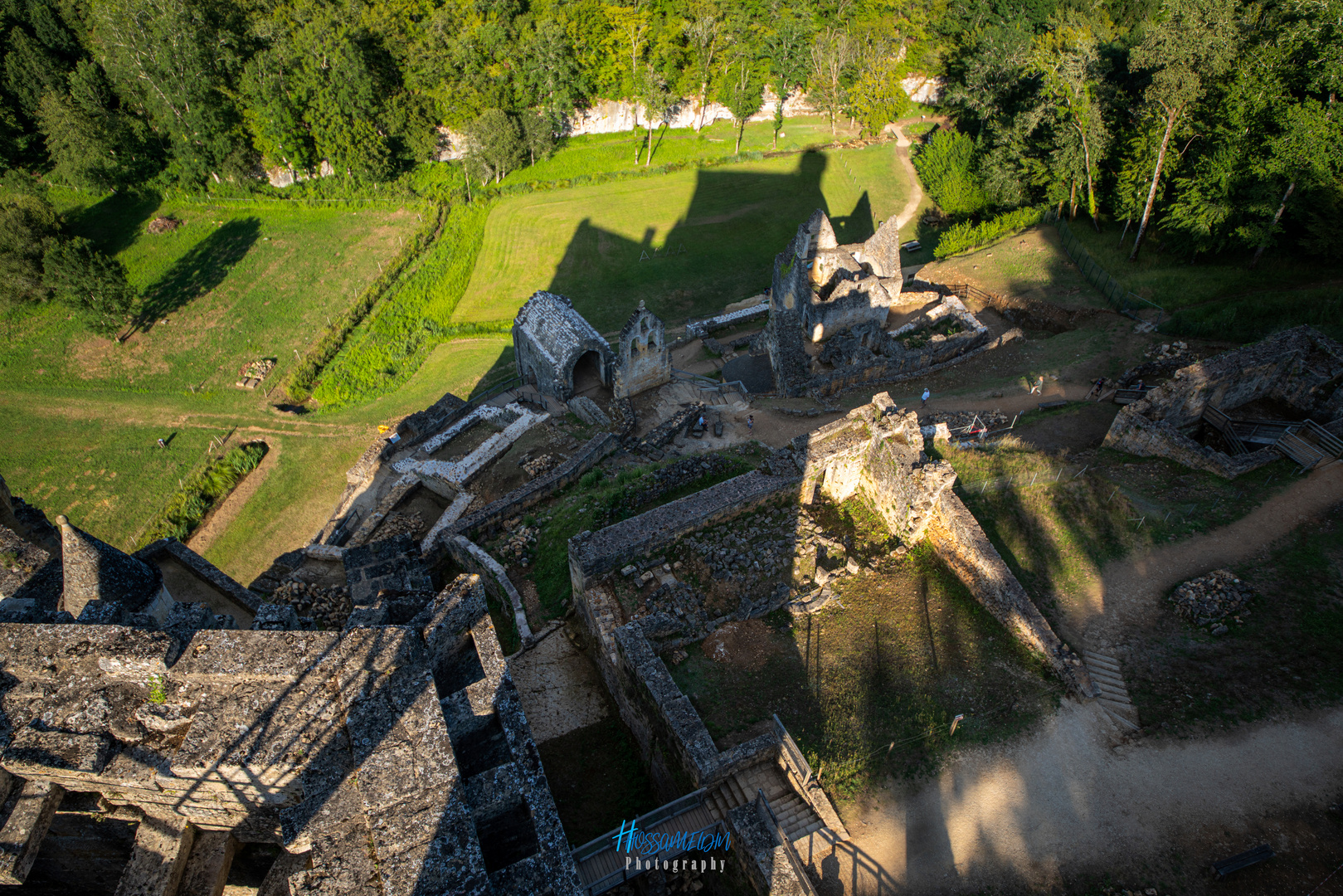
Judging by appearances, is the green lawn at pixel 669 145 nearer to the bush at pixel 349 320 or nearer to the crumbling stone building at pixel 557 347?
the bush at pixel 349 320

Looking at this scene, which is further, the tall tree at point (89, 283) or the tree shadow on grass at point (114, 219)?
the tree shadow on grass at point (114, 219)

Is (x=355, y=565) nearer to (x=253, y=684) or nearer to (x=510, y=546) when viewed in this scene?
(x=510, y=546)

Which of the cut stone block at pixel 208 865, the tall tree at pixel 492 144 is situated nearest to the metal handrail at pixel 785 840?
the cut stone block at pixel 208 865

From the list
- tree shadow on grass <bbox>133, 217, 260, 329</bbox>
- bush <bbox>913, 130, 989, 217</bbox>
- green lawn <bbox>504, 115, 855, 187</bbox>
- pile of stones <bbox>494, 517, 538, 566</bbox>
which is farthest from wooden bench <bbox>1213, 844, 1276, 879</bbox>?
green lawn <bbox>504, 115, 855, 187</bbox>

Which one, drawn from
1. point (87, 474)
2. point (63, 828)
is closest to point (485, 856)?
point (63, 828)

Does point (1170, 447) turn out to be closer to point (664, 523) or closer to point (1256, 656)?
point (1256, 656)

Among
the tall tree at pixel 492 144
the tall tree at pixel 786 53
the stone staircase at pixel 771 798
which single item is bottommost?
the stone staircase at pixel 771 798

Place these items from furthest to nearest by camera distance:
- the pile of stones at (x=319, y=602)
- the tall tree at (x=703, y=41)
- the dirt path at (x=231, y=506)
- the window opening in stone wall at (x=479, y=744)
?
the tall tree at (x=703, y=41), the dirt path at (x=231, y=506), the pile of stones at (x=319, y=602), the window opening in stone wall at (x=479, y=744)
